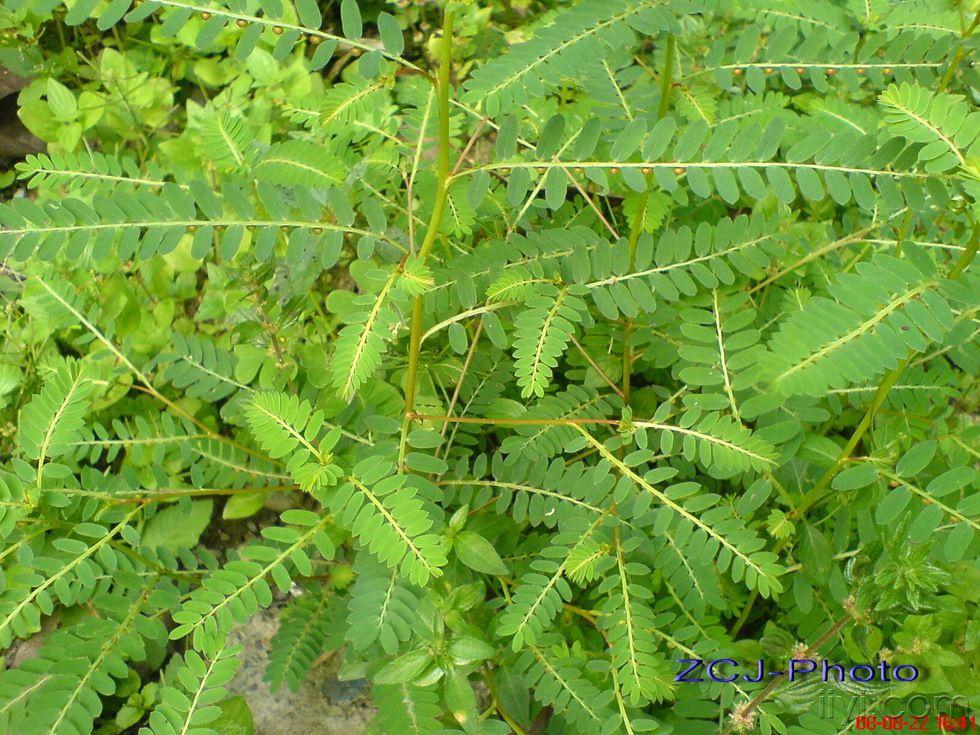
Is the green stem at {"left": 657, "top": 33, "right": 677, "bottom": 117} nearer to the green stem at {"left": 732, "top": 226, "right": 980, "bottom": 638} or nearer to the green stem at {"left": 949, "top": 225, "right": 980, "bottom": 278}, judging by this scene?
the green stem at {"left": 732, "top": 226, "right": 980, "bottom": 638}

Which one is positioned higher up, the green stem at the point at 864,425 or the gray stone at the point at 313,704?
the green stem at the point at 864,425

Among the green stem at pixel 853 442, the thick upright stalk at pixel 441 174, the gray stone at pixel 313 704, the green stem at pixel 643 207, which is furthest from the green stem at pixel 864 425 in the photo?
the gray stone at pixel 313 704

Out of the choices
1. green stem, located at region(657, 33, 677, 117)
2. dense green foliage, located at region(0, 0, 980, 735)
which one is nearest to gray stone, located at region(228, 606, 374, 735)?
dense green foliage, located at region(0, 0, 980, 735)

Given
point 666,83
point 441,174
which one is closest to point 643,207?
point 666,83

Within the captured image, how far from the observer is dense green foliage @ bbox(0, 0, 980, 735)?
4.19 feet

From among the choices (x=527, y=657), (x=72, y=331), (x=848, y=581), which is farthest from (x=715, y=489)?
(x=72, y=331)

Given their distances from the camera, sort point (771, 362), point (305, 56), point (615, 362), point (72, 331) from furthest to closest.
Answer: point (305, 56) → point (72, 331) → point (615, 362) → point (771, 362)

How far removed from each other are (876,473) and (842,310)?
46 centimetres

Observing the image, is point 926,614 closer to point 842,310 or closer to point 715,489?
point 715,489

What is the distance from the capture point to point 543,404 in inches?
70.2

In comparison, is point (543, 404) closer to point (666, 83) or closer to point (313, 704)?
point (666, 83)

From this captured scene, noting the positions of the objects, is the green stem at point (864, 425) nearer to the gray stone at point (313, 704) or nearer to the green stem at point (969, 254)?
the green stem at point (969, 254)

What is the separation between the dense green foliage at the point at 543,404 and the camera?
128cm

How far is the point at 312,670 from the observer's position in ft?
6.46
